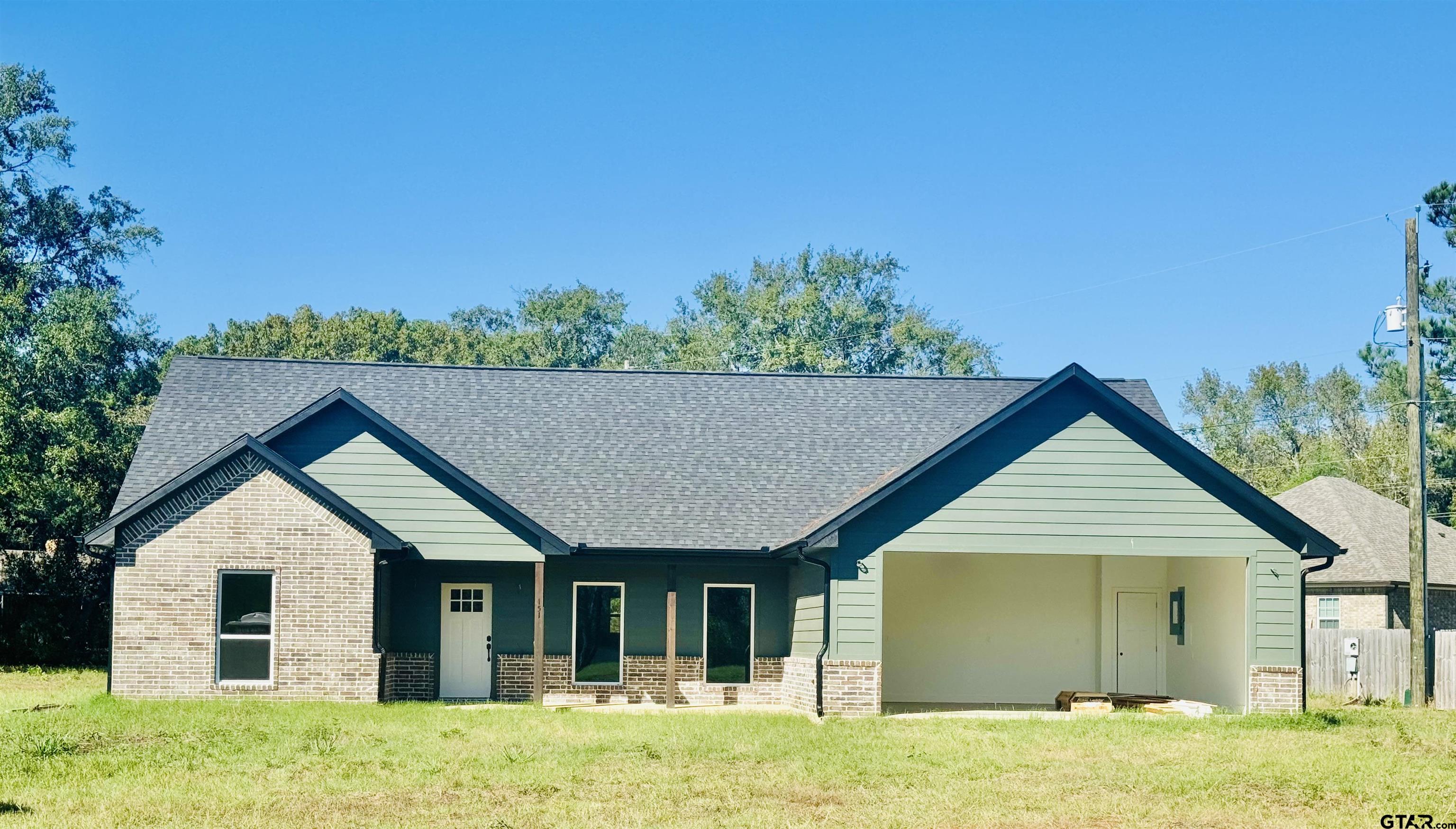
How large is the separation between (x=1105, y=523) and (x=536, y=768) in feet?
32.4

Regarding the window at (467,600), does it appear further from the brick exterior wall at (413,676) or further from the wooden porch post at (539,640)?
the wooden porch post at (539,640)

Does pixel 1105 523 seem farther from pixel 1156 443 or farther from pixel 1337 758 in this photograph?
A: pixel 1337 758

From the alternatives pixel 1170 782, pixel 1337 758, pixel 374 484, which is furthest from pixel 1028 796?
pixel 374 484

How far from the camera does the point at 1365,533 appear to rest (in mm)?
32594

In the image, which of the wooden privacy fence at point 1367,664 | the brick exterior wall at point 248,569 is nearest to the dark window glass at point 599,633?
the brick exterior wall at point 248,569

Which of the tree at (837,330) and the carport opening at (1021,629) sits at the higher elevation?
the tree at (837,330)

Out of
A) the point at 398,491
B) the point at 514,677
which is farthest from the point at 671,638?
the point at 398,491

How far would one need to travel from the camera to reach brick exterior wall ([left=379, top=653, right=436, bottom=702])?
23.6 meters

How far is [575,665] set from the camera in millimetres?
24141

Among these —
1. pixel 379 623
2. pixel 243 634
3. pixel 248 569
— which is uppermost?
pixel 248 569

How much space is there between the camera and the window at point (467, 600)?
24250 mm

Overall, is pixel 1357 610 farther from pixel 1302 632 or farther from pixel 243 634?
pixel 243 634

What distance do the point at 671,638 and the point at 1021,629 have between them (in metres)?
6.63

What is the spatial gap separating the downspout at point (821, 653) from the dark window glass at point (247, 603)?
798cm
